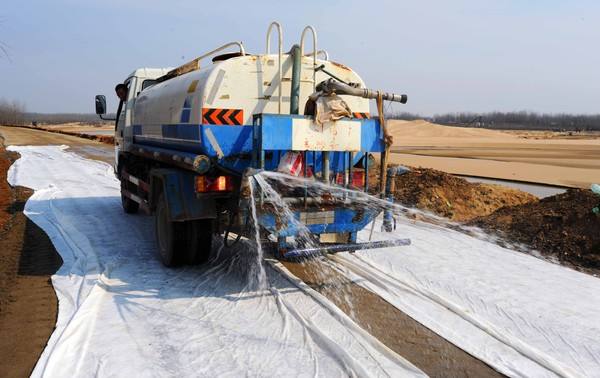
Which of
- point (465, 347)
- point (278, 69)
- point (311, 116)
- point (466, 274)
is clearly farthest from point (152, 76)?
point (465, 347)

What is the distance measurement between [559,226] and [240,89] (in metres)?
5.47

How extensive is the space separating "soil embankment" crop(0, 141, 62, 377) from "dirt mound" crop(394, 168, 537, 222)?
24.0ft

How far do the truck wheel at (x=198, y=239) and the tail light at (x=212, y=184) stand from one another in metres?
0.77

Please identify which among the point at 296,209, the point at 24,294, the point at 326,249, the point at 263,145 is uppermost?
the point at 263,145

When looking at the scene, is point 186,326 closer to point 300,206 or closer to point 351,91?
point 300,206

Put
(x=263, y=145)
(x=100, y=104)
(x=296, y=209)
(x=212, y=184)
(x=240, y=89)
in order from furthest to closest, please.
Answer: (x=100, y=104), (x=240, y=89), (x=212, y=184), (x=296, y=209), (x=263, y=145)

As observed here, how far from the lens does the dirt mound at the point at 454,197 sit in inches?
430

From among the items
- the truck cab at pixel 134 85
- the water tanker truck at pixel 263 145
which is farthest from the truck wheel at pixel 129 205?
the water tanker truck at pixel 263 145

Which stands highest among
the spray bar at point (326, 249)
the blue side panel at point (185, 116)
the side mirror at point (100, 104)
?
the side mirror at point (100, 104)

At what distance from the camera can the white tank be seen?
5.62 meters

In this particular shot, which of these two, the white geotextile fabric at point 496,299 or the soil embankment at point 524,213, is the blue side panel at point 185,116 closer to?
the white geotextile fabric at point 496,299

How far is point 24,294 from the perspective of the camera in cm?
549

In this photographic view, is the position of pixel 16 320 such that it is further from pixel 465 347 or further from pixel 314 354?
pixel 465 347

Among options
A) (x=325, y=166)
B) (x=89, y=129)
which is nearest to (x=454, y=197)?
(x=325, y=166)
